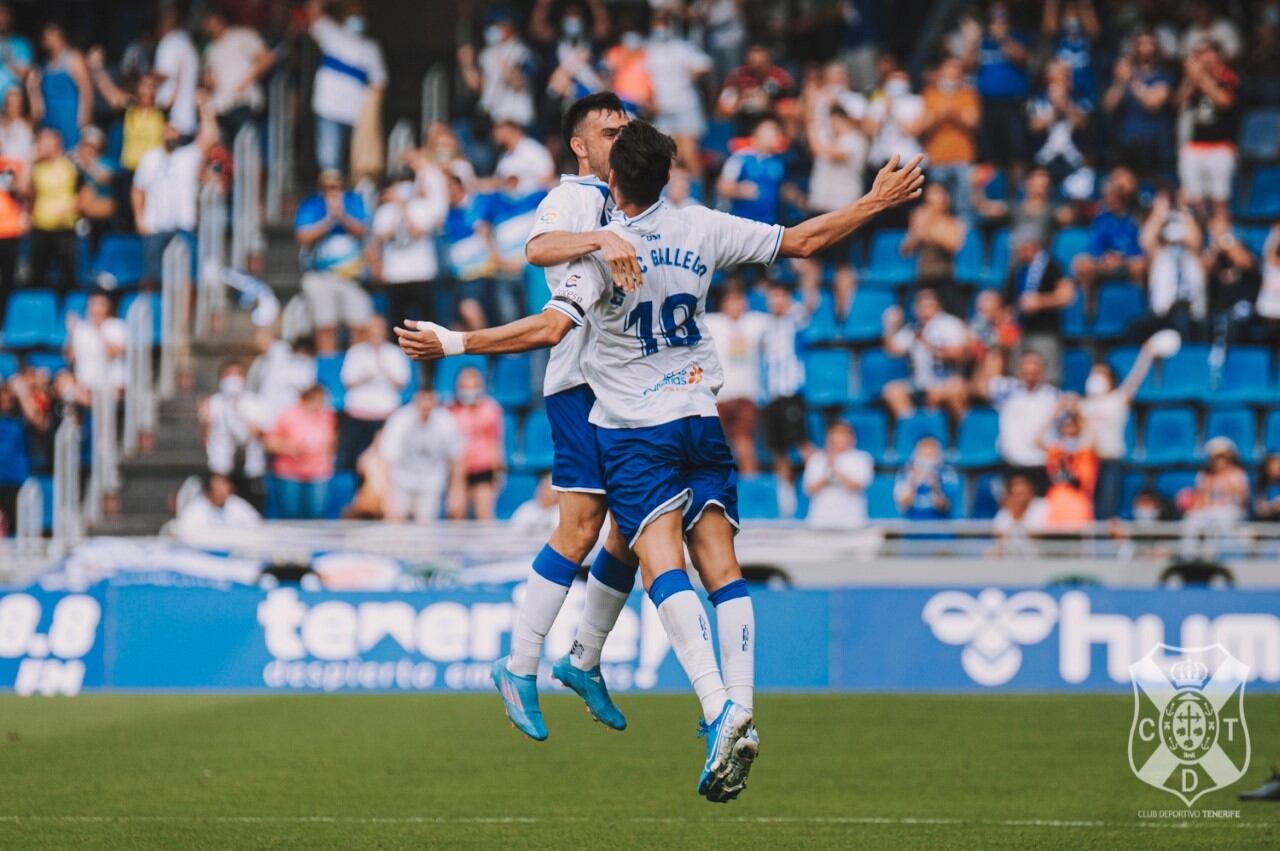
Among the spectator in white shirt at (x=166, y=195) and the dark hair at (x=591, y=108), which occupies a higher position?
the spectator in white shirt at (x=166, y=195)

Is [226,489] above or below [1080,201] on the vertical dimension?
below

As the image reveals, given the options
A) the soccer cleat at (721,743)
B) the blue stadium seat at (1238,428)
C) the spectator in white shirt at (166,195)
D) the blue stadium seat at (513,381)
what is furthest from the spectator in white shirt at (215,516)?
the soccer cleat at (721,743)

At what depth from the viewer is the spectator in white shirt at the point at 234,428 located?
1928 centimetres

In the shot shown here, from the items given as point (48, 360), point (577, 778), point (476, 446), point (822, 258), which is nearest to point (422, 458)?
point (476, 446)

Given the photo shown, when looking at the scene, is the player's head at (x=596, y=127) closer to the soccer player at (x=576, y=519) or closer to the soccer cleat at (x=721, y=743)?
the soccer player at (x=576, y=519)

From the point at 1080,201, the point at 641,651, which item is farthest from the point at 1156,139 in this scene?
the point at 641,651

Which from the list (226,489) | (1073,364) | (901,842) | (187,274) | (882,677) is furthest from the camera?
(187,274)

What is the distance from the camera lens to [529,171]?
20078 mm

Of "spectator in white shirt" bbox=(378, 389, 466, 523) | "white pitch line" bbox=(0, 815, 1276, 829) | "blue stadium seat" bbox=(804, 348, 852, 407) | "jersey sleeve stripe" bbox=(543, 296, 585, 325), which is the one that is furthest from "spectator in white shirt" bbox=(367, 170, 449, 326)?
"jersey sleeve stripe" bbox=(543, 296, 585, 325)

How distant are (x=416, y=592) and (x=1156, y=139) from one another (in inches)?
374

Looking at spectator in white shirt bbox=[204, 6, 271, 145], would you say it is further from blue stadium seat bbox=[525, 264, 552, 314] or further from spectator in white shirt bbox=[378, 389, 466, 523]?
spectator in white shirt bbox=[378, 389, 466, 523]

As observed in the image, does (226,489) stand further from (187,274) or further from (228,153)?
(228,153)

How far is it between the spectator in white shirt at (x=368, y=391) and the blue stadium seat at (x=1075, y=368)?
6.34 meters

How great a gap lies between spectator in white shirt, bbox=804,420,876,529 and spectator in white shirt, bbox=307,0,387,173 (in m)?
Answer: 6.99
